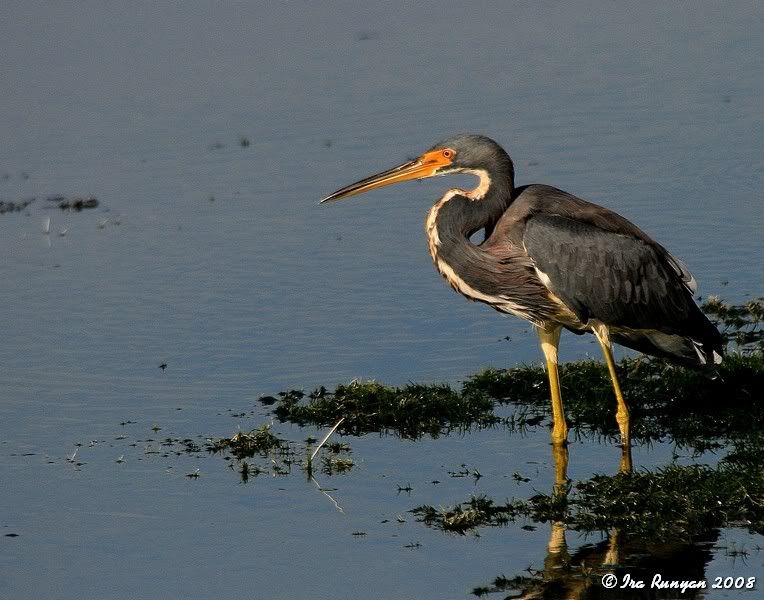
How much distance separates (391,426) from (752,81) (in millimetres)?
9317

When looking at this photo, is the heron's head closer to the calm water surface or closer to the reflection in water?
the calm water surface

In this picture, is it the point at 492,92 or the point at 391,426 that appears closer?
the point at 391,426

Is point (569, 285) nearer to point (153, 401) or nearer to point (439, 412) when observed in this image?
point (439, 412)

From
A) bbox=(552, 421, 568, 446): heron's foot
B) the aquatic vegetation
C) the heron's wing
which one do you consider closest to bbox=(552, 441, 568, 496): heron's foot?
bbox=(552, 421, 568, 446): heron's foot

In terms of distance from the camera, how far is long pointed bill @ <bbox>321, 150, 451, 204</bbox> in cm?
1059

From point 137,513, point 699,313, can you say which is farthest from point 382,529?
point 699,313

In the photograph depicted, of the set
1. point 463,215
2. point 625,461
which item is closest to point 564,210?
point 463,215

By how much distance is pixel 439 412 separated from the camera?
10.6 meters

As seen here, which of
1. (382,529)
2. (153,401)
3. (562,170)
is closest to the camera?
(382,529)

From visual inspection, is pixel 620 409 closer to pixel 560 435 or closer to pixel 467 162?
pixel 560 435

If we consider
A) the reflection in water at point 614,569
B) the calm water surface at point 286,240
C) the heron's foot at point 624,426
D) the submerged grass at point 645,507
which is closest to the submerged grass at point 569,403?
the heron's foot at point 624,426

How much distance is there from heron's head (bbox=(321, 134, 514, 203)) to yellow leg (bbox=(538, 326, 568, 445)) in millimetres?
1001

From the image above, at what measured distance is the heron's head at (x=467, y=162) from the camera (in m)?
10.3

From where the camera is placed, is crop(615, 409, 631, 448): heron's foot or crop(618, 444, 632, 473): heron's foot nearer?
crop(618, 444, 632, 473): heron's foot
